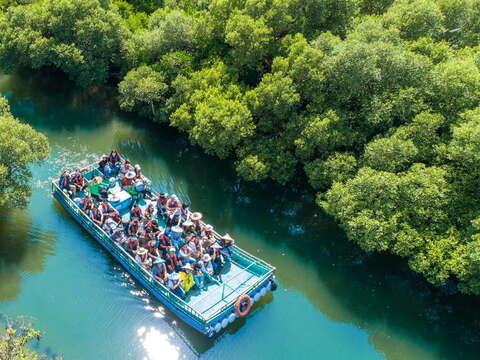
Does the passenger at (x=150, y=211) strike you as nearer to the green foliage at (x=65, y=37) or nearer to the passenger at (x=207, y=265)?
the passenger at (x=207, y=265)

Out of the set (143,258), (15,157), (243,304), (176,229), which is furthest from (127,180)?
(243,304)

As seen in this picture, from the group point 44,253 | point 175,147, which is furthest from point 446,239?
point 44,253

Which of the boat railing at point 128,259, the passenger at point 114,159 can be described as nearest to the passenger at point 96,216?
the boat railing at point 128,259

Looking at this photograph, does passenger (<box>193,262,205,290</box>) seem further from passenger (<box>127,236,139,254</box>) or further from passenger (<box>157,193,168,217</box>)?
passenger (<box>157,193,168,217</box>)

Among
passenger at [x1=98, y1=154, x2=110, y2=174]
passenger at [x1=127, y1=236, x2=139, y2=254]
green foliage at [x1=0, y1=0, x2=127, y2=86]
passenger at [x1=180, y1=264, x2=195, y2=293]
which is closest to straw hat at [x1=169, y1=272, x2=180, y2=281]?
passenger at [x1=180, y1=264, x2=195, y2=293]

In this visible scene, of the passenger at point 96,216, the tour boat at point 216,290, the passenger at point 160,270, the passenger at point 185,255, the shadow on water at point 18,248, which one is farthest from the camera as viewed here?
the passenger at point 96,216

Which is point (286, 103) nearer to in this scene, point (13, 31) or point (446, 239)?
point (446, 239)
